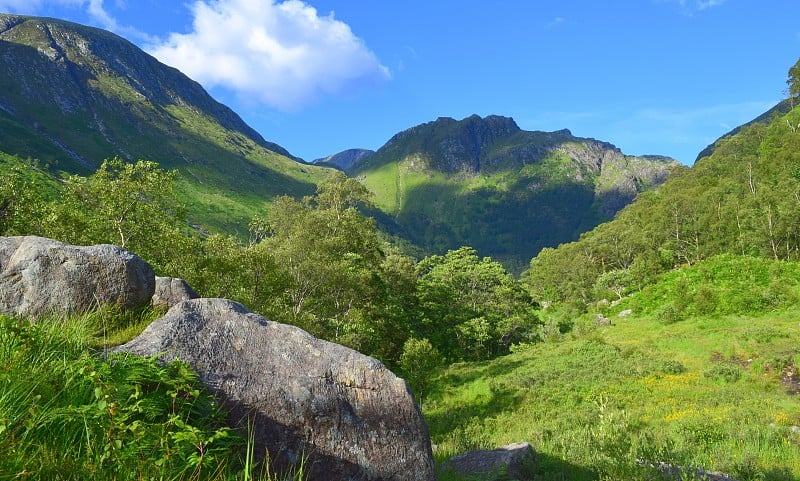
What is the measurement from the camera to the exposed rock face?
37.0ft

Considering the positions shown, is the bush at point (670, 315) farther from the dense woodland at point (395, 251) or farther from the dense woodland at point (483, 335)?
the dense woodland at point (395, 251)

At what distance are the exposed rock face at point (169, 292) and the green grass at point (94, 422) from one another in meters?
6.49

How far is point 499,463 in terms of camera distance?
34.4 feet

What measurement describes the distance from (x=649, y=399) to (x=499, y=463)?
17.8m

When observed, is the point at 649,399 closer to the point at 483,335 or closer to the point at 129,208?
the point at 483,335

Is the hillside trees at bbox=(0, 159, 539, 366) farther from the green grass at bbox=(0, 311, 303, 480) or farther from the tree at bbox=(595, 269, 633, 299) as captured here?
the tree at bbox=(595, 269, 633, 299)

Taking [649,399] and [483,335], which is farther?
[483,335]

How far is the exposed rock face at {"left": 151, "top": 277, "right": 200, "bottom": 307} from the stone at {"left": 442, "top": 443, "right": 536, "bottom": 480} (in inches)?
326

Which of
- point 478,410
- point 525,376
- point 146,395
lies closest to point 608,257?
point 525,376

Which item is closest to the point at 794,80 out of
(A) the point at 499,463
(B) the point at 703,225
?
(B) the point at 703,225

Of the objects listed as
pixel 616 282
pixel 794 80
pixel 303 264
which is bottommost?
pixel 616 282

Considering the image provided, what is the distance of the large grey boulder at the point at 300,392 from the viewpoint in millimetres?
6023

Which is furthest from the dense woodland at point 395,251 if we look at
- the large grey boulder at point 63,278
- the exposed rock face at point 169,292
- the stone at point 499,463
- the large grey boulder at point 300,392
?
the large grey boulder at point 300,392

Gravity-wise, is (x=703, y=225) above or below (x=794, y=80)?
below
